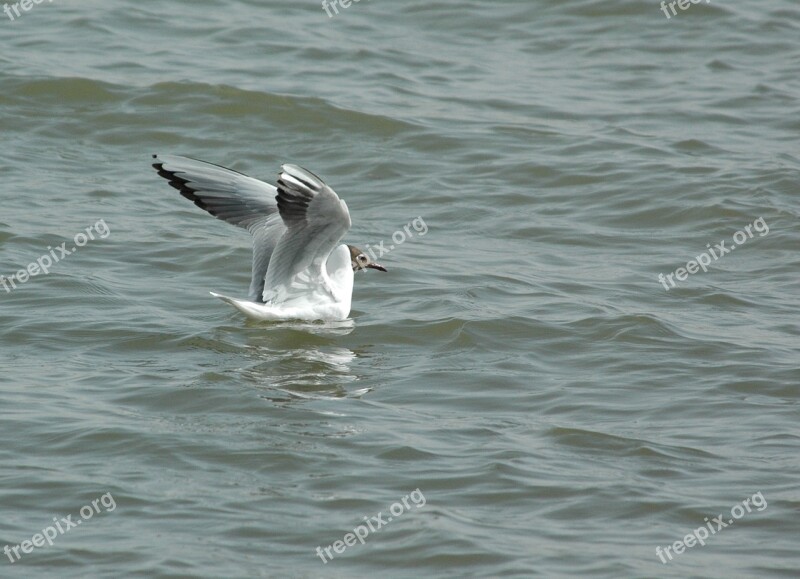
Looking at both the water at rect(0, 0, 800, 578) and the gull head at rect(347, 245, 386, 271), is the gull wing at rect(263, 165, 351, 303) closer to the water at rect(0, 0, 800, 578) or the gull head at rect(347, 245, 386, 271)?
the water at rect(0, 0, 800, 578)

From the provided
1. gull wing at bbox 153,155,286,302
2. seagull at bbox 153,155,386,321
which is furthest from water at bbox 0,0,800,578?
gull wing at bbox 153,155,286,302

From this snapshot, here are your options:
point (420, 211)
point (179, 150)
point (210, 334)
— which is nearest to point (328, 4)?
point (179, 150)

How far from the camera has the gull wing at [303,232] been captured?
26.5 ft

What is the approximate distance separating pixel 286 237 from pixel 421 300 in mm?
1392

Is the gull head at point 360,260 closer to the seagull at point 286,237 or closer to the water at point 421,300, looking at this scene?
the seagull at point 286,237

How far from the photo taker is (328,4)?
54.7 feet

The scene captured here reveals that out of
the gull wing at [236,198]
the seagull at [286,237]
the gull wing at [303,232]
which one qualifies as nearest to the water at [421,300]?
the seagull at [286,237]

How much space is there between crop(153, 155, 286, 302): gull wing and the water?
1.59ft

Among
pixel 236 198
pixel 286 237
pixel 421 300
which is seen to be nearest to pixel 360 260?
pixel 421 300

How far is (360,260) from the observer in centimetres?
984

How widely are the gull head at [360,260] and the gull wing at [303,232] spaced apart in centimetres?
66

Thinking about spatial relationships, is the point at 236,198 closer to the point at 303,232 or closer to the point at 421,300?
the point at 303,232

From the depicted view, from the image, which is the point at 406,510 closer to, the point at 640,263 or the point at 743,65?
the point at 640,263

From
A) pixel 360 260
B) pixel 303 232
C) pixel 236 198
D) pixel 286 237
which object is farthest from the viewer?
pixel 360 260
